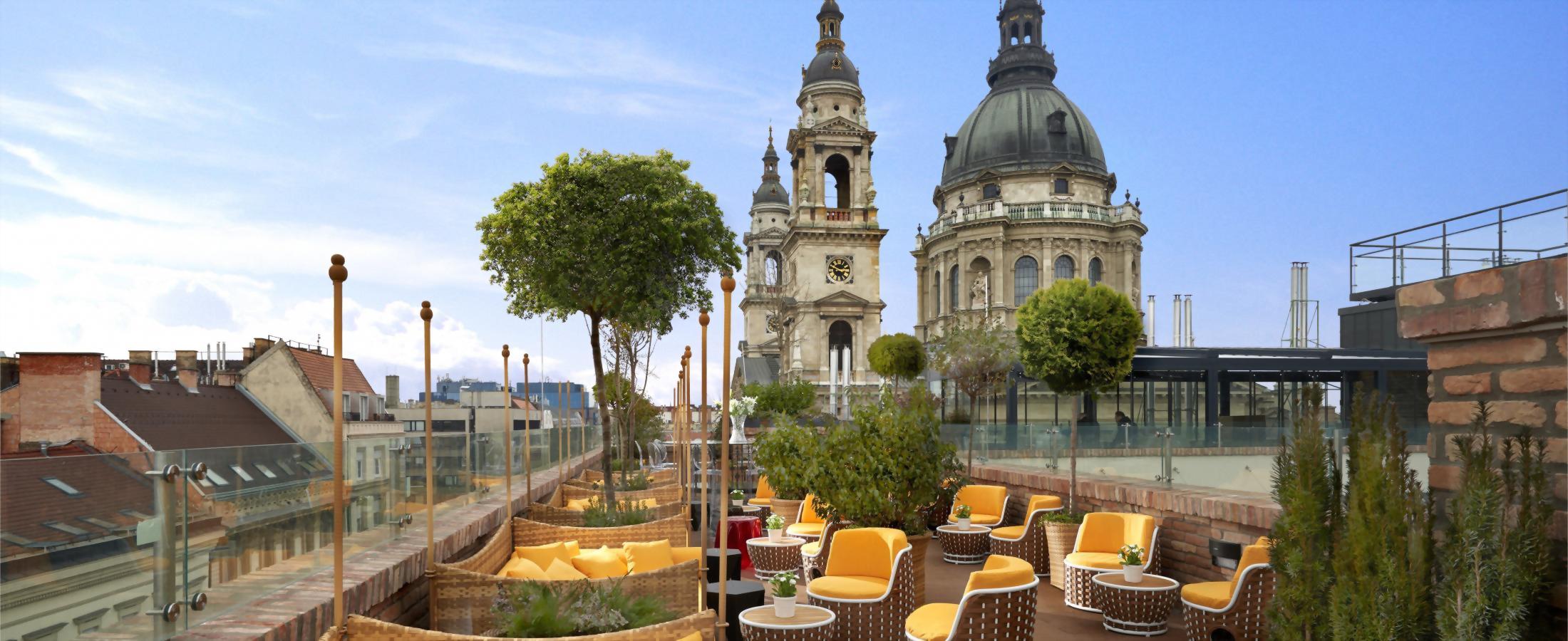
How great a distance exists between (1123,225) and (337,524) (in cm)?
5782

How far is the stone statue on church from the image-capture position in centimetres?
5741

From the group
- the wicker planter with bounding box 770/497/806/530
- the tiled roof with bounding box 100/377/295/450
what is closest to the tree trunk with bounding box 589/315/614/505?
the wicker planter with bounding box 770/497/806/530

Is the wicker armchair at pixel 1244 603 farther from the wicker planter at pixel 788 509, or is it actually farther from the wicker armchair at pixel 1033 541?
the wicker planter at pixel 788 509

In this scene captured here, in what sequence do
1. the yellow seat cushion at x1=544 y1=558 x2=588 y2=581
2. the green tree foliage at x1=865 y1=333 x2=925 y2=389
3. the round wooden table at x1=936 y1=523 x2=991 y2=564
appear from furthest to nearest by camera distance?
the green tree foliage at x1=865 y1=333 x2=925 y2=389, the round wooden table at x1=936 y1=523 x2=991 y2=564, the yellow seat cushion at x1=544 y1=558 x2=588 y2=581

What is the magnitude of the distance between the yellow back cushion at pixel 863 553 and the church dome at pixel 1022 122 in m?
53.1

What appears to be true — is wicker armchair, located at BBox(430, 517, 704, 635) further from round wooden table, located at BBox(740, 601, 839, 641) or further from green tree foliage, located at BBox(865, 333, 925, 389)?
green tree foliage, located at BBox(865, 333, 925, 389)

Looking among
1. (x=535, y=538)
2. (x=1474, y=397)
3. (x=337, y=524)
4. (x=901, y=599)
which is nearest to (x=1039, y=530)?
(x=901, y=599)

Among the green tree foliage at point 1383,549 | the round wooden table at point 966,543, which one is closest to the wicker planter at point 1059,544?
the round wooden table at point 966,543

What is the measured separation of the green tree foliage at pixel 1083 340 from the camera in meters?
13.7

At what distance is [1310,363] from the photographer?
104 ft

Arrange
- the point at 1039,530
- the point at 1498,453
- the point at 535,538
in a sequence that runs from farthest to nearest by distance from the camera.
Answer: the point at 1039,530 < the point at 535,538 < the point at 1498,453

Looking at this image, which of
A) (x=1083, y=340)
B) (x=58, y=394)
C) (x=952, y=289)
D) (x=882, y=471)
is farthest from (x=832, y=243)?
(x=882, y=471)

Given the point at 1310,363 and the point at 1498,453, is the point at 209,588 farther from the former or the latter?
the point at 1310,363

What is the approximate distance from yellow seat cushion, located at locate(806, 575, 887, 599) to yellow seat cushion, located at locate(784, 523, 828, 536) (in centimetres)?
374
